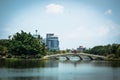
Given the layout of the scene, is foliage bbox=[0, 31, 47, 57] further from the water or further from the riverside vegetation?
the water

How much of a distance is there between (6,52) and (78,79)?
70727mm

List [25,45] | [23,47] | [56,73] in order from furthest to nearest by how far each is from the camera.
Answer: [25,45], [23,47], [56,73]

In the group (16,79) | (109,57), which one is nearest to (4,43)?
(109,57)

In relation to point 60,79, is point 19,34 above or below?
above

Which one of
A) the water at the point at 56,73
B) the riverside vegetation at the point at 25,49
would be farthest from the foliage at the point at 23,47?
the water at the point at 56,73

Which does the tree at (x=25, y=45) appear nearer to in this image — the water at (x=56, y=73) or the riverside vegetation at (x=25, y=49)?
the riverside vegetation at (x=25, y=49)

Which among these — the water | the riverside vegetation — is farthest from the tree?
the water

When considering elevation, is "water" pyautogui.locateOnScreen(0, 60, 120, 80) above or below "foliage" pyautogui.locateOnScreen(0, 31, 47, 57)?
below

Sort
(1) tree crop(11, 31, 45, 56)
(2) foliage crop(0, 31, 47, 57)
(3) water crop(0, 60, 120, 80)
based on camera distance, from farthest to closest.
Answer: (2) foliage crop(0, 31, 47, 57) → (1) tree crop(11, 31, 45, 56) → (3) water crop(0, 60, 120, 80)

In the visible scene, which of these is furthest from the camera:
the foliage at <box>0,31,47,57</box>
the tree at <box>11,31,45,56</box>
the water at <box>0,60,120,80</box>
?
the foliage at <box>0,31,47,57</box>

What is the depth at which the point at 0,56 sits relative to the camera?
111 meters

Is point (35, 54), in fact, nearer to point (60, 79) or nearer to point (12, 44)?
point (12, 44)

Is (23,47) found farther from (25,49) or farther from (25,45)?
(25,45)

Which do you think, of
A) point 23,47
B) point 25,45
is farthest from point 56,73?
point 25,45
